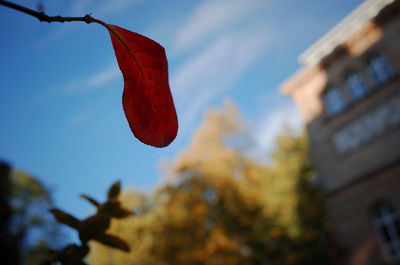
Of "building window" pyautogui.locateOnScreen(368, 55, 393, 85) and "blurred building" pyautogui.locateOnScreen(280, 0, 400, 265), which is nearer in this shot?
"blurred building" pyautogui.locateOnScreen(280, 0, 400, 265)

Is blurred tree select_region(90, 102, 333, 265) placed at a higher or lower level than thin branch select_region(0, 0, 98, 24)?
higher

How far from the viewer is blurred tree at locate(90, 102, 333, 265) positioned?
49.1ft

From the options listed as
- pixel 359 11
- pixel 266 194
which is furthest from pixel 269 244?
pixel 359 11

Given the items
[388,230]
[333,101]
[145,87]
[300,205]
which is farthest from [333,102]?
[145,87]

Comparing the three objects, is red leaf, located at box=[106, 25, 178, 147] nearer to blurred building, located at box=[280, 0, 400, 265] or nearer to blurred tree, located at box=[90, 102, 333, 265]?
blurred building, located at box=[280, 0, 400, 265]

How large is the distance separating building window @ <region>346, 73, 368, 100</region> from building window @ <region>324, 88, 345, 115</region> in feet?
1.36

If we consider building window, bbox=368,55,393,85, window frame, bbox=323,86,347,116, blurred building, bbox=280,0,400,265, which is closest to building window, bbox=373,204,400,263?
blurred building, bbox=280,0,400,265

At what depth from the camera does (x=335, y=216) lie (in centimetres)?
1073

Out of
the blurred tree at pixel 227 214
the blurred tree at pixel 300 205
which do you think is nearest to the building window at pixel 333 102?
the blurred tree at pixel 300 205

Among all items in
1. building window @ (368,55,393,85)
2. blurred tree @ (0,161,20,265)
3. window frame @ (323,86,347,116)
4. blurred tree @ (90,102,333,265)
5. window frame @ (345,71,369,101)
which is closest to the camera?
blurred tree @ (0,161,20,265)

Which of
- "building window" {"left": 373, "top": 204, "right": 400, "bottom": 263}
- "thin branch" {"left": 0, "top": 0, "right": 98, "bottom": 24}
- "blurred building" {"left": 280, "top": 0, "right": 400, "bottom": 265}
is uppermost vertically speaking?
"blurred building" {"left": 280, "top": 0, "right": 400, "bottom": 265}

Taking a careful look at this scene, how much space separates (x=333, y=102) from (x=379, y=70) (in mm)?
1869

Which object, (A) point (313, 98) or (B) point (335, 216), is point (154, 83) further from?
(A) point (313, 98)

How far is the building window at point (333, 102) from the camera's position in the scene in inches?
444
